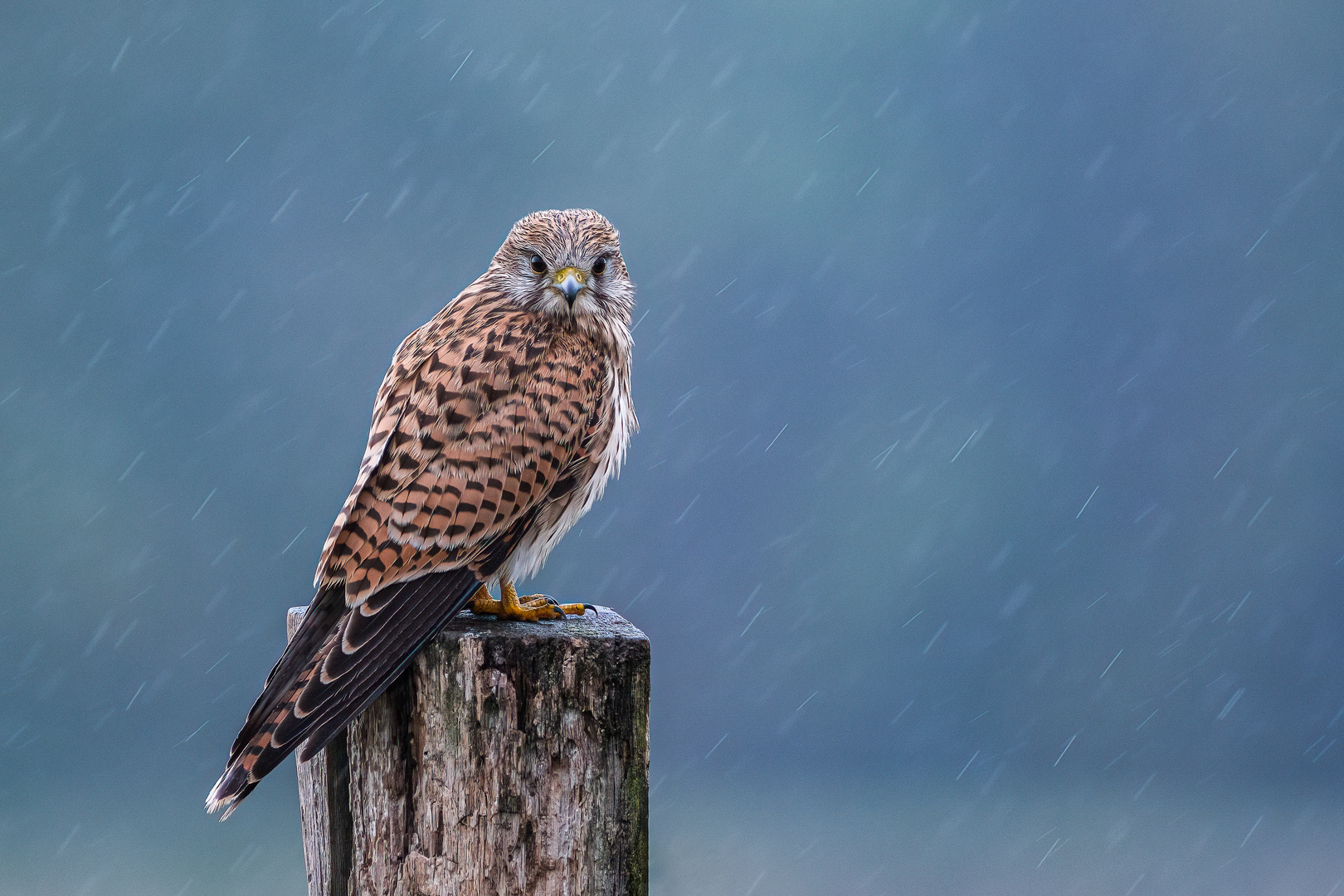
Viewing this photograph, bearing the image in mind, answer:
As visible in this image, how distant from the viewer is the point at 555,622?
8.77 feet

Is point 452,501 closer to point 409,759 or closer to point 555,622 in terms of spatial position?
point 555,622

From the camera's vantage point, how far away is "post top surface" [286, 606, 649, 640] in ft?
8.04

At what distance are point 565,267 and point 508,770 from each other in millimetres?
1321

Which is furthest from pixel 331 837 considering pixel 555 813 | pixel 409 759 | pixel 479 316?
pixel 479 316

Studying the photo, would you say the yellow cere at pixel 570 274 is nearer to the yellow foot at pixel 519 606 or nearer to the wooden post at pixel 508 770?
the yellow foot at pixel 519 606

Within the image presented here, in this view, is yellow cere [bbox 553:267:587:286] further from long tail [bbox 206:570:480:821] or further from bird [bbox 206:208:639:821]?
long tail [bbox 206:570:480:821]

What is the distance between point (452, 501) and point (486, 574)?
19 cm

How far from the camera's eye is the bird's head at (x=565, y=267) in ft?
9.85

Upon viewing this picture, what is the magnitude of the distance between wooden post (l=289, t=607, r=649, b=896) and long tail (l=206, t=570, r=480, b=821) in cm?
8

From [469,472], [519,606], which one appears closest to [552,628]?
[519,606]

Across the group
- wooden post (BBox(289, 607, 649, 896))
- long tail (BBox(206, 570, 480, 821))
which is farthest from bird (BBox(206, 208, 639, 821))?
wooden post (BBox(289, 607, 649, 896))

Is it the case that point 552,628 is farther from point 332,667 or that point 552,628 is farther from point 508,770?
point 332,667

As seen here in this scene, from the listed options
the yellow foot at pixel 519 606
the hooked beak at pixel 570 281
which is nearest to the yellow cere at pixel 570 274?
the hooked beak at pixel 570 281

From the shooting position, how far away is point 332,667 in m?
2.31
